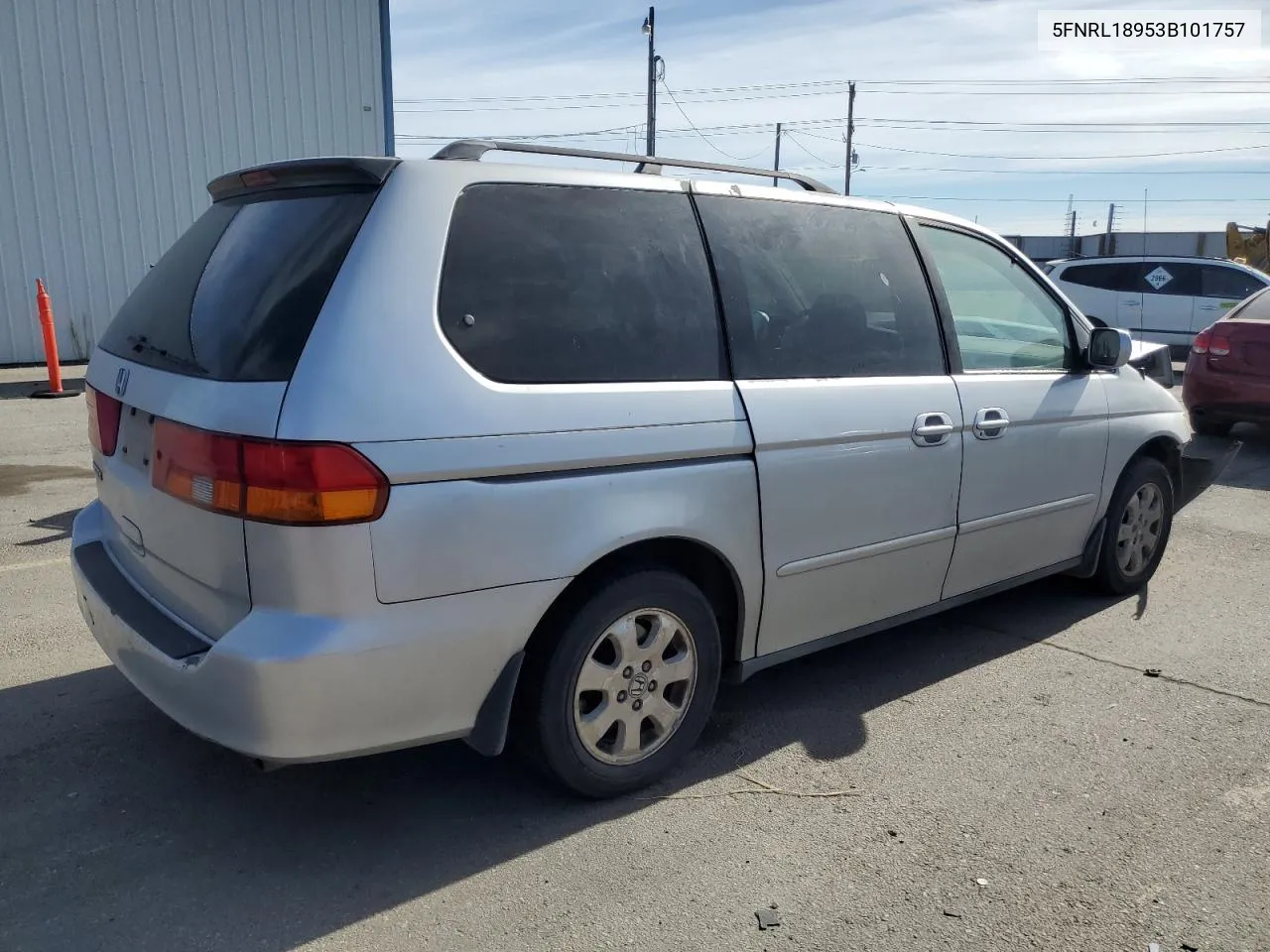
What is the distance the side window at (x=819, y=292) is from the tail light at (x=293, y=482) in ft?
4.18

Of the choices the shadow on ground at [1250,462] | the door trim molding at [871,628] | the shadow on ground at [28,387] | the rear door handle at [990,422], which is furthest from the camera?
the shadow on ground at [28,387]

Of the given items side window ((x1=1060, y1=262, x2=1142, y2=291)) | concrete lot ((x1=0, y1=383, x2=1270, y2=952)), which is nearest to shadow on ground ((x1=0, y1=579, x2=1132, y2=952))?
concrete lot ((x1=0, y1=383, x2=1270, y2=952))

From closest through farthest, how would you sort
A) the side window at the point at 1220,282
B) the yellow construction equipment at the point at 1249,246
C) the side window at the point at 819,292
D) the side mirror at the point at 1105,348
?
the side window at the point at 819,292
the side mirror at the point at 1105,348
the side window at the point at 1220,282
the yellow construction equipment at the point at 1249,246

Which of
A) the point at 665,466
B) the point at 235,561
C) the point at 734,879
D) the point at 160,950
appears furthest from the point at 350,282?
the point at 734,879

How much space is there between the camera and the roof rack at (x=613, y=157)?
2.90 meters

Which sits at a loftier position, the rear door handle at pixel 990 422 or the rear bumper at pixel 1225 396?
the rear door handle at pixel 990 422

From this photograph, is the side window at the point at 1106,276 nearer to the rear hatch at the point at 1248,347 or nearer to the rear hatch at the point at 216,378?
the rear hatch at the point at 1248,347

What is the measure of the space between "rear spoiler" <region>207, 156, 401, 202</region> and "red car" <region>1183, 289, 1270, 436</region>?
325 inches

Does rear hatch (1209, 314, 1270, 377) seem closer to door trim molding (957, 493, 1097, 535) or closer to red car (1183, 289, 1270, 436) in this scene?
red car (1183, 289, 1270, 436)

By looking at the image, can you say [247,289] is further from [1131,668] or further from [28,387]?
[28,387]

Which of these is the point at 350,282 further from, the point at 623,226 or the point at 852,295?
the point at 852,295

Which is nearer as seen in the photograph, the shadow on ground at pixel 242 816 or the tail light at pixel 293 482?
the tail light at pixel 293 482

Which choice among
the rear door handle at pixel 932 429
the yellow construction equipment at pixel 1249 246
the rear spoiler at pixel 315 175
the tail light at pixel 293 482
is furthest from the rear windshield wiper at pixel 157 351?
the yellow construction equipment at pixel 1249 246

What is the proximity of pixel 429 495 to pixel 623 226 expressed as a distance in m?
1.08
